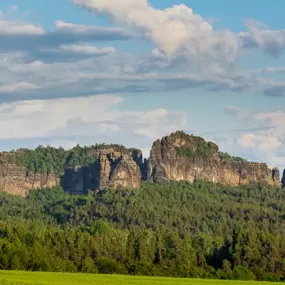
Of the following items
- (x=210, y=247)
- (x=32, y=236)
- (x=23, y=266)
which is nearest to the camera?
(x=23, y=266)

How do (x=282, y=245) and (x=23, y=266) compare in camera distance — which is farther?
(x=282, y=245)

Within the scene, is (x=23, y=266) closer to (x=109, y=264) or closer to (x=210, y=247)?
(x=109, y=264)

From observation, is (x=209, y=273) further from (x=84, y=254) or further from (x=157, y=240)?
(x=157, y=240)

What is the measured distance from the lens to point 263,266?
169 meters

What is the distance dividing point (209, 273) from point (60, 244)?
31098mm

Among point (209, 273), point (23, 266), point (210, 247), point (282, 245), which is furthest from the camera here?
point (210, 247)

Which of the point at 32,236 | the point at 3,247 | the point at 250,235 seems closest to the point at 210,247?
the point at 250,235

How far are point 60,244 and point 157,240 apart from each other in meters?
27.0

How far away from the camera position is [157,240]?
630ft

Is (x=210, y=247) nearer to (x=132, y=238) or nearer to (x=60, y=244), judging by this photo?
(x=132, y=238)

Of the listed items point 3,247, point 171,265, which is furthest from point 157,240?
point 3,247

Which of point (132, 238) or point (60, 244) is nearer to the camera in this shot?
point (60, 244)

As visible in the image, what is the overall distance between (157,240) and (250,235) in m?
16.5

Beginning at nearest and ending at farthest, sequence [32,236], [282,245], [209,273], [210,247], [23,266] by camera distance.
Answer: [23,266]
[209,273]
[32,236]
[282,245]
[210,247]
